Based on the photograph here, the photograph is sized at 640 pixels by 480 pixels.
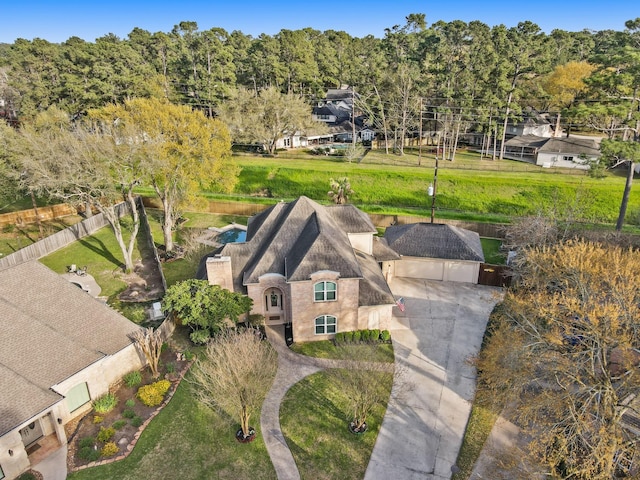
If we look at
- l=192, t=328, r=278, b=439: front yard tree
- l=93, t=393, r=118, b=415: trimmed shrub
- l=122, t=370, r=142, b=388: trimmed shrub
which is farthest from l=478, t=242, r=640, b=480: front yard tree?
l=93, t=393, r=118, b=415: trimmed shrub

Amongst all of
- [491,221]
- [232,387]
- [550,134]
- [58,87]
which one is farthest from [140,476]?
[550,134]

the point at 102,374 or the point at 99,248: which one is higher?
the point at 99,248

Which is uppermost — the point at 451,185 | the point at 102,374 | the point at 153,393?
the point at 451,185

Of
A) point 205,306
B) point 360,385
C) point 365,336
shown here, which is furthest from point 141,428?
point 365,336

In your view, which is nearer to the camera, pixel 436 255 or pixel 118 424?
pixel 118 424

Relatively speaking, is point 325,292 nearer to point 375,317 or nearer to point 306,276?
point 306,276

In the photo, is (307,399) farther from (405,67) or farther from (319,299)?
(405,67)

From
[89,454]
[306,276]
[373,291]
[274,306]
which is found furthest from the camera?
[274,306]
